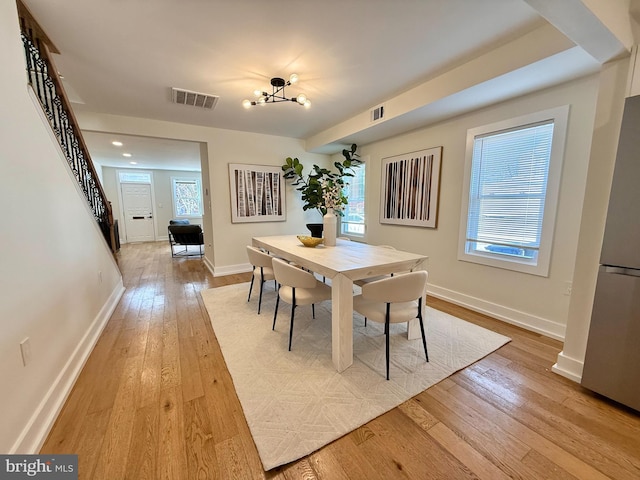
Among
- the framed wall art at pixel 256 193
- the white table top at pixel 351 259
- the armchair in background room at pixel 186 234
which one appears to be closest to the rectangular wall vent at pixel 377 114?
the white table top at pixel 351 259

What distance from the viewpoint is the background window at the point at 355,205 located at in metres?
4.64

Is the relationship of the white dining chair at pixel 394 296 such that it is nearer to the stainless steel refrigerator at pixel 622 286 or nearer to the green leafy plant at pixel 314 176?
the stainless steel refrigerator at pixel 622 286

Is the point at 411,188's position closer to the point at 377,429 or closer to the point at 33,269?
the point at 377,429

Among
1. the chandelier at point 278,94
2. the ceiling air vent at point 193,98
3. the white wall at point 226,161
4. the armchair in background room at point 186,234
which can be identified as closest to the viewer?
the chandelier at point 278,94

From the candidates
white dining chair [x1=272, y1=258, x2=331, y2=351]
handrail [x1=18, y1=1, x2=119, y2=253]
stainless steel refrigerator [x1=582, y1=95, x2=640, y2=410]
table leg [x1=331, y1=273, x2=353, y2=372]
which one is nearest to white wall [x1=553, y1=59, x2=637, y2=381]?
stainless steel refrigerator [x1=582, y1=95, x2=640, y2=410]

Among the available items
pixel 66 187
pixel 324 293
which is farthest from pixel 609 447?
pixel 66 187

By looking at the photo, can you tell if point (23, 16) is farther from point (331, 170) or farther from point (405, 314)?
point (331, 170)

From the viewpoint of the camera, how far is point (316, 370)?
6.22ft

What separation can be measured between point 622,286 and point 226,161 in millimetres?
4705

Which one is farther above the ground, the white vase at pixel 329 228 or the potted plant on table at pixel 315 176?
the potted plant on table at pixel 315 176

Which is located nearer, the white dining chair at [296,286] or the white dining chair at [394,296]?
the white dining chair at [394,296]

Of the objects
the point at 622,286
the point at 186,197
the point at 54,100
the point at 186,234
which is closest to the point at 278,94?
the point at 54,100

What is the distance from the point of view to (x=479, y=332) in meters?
2.47

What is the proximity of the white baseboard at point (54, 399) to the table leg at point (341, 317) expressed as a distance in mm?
1655
